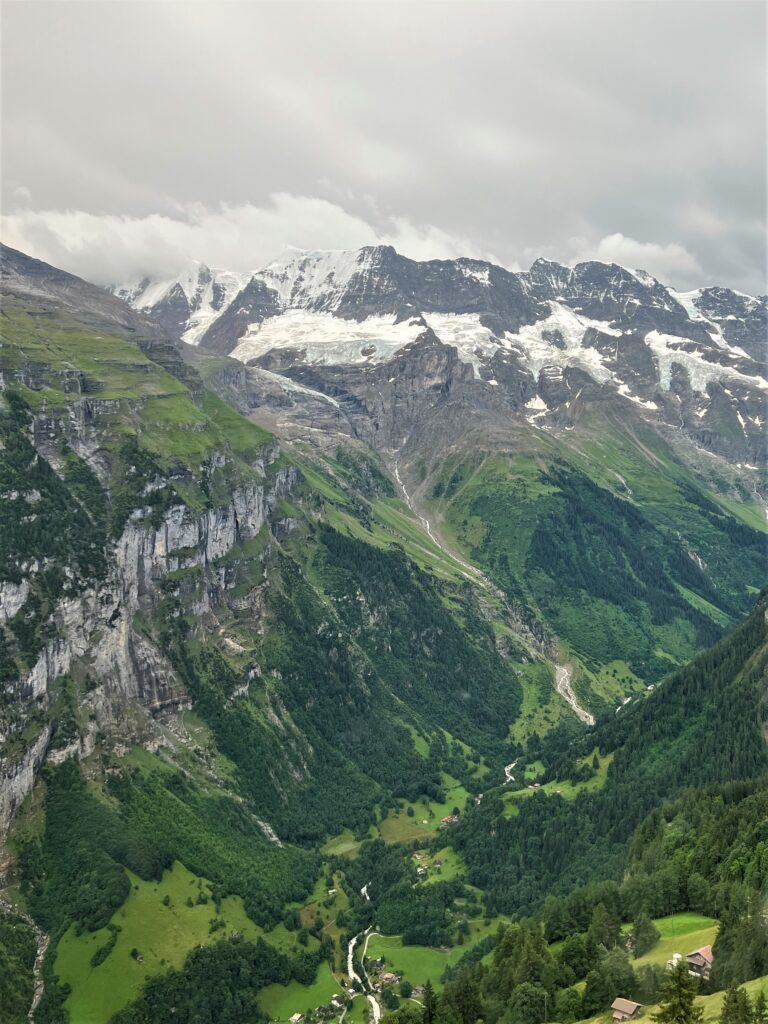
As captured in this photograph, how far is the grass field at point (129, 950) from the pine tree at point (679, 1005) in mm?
134077

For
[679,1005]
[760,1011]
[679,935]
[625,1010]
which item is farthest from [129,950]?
[760,1011]

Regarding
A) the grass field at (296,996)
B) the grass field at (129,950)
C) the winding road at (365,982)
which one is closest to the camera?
the grass field at (129,950)

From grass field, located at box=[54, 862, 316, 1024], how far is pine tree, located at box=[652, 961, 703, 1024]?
440 ft

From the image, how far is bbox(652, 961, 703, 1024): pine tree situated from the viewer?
80812mm

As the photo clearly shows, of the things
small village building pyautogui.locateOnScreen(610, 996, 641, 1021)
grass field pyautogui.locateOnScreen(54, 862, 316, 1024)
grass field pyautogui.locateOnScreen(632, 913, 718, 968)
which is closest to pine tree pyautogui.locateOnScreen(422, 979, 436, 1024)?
small village building pyautogui.locateOnScreen(610, 996, 641, 1021)

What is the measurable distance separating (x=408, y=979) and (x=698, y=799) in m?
80.1

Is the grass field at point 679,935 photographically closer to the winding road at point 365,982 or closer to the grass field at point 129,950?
the winding road at point 365,982

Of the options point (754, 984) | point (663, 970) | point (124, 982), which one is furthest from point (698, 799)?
point (124, 982)

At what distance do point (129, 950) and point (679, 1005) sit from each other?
143642 millimetres

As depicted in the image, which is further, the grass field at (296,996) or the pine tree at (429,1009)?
the grass field at (296,996)

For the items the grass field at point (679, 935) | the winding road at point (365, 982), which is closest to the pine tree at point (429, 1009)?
the grass field at point (679, 935)

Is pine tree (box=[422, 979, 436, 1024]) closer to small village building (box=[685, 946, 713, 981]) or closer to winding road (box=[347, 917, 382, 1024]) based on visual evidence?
small village building (box=[685, 946, 713, 981])

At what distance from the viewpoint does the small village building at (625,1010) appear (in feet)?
333

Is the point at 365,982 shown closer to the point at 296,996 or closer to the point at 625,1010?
the point at 296,996
